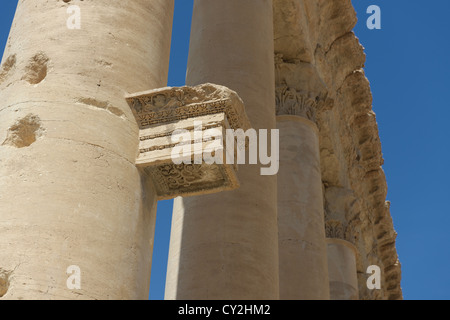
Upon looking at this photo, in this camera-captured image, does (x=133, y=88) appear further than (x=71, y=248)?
Yes

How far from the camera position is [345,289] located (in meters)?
26.1

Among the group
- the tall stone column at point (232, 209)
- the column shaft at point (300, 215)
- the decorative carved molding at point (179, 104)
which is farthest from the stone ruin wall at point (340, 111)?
the decorative carved molding at point (179, 104)

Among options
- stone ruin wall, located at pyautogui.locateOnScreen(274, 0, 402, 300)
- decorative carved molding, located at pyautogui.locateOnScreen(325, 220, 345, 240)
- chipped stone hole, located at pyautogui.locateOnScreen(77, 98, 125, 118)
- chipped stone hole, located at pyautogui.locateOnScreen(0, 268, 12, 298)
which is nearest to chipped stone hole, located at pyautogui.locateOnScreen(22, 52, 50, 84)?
chipped stone hole, located at pyautogui.locateOnScreen(77, 98, 125, 118)

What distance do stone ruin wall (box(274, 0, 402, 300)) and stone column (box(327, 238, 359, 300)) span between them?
45 centimetres

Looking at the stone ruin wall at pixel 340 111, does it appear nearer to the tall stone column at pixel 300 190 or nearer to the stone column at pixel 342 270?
the tall stone column at pixel 300 190

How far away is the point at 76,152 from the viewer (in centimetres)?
719

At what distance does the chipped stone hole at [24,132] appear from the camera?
727 cm

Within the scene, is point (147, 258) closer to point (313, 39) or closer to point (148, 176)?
point (148, 176)

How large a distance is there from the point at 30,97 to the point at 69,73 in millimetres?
563

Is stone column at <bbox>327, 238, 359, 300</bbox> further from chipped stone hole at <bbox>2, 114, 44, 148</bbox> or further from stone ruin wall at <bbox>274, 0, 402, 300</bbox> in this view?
chipped stone hole at <bbox>2, 114, 44, 148</bbox>

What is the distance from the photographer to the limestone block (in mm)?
7758

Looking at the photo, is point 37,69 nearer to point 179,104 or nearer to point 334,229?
point 179,104

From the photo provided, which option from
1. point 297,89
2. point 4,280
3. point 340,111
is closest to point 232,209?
point 4,280
